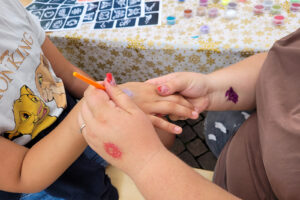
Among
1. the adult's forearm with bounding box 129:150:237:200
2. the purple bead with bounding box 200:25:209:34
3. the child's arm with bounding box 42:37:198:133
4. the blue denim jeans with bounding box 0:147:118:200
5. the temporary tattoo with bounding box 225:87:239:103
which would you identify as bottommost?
the blue denim jeans with bounding box 0:147:118:200

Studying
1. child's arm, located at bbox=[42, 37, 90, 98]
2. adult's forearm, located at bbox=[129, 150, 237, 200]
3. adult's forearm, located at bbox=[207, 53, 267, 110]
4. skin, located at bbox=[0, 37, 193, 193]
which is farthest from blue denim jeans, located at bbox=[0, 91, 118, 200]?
adult's forearm, located at bbox=[207, 53, 267, 110]

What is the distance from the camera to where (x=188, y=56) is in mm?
965

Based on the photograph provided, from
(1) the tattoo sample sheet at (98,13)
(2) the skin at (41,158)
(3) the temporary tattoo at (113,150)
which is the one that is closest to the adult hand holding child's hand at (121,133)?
(3) the temporary tattoo at (113,150)

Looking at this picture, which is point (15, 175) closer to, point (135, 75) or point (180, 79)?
point (180, 79)

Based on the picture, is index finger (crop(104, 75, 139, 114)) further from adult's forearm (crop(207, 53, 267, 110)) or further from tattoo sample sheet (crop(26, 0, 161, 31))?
tattoo sample sheet (crop(26, 0, 161, 31))

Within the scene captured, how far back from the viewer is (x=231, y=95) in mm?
802

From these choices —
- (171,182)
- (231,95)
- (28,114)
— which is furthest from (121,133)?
(231,95)

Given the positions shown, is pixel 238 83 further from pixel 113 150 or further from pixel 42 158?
pixel 42 158

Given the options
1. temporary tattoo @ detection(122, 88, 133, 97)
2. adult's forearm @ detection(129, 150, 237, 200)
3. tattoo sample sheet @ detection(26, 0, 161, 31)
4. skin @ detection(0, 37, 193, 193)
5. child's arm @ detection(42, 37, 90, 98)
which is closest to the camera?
adult's forearm @ detection(129, 150, 237, 200)

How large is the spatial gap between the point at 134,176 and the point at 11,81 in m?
0.45

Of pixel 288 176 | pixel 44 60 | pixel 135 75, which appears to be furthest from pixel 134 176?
pixel 135 75

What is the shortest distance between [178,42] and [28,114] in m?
0.62

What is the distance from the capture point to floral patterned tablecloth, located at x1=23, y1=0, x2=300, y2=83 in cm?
91

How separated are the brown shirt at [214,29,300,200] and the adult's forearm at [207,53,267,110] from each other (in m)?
0.10
